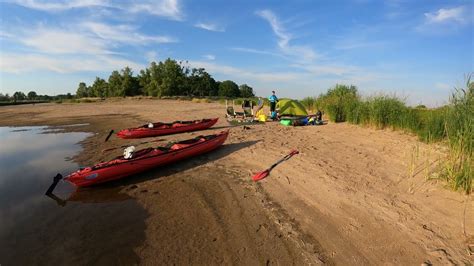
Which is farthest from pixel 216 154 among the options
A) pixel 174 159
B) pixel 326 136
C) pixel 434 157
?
pixel 434 157

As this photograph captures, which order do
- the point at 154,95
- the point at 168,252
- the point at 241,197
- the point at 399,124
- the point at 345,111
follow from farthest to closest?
1. the point at 154,95
2. the point at 345,111
3. the point at 399,124
4. the point at 241,197
5. the point at 168,252

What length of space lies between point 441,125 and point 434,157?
5.46ft

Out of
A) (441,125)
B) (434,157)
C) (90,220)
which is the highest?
(441,125)

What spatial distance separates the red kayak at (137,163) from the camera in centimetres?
742

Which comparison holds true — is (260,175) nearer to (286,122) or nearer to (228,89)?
(286,122)

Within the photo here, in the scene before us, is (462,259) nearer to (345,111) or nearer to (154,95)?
(345,111)

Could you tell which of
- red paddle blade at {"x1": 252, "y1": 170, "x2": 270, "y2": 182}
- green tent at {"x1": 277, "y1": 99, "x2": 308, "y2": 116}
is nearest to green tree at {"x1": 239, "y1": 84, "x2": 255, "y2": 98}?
green tent at {"x1": 277, "y1": 99, "x2": 308, "y2": 116}

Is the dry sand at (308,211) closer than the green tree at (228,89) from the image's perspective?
Yes

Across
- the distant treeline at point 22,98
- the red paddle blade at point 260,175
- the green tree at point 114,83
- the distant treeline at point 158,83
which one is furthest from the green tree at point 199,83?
the red paddle blade at point 260,175

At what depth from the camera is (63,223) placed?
6.01 m

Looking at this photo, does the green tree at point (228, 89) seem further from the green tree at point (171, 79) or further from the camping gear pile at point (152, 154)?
the camping gear pile at point (152, 154)

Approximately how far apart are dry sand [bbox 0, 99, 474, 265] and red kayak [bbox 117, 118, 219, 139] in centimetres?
465

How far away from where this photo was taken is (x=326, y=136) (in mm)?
12062

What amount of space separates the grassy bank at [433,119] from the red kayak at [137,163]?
6592 millimetres
